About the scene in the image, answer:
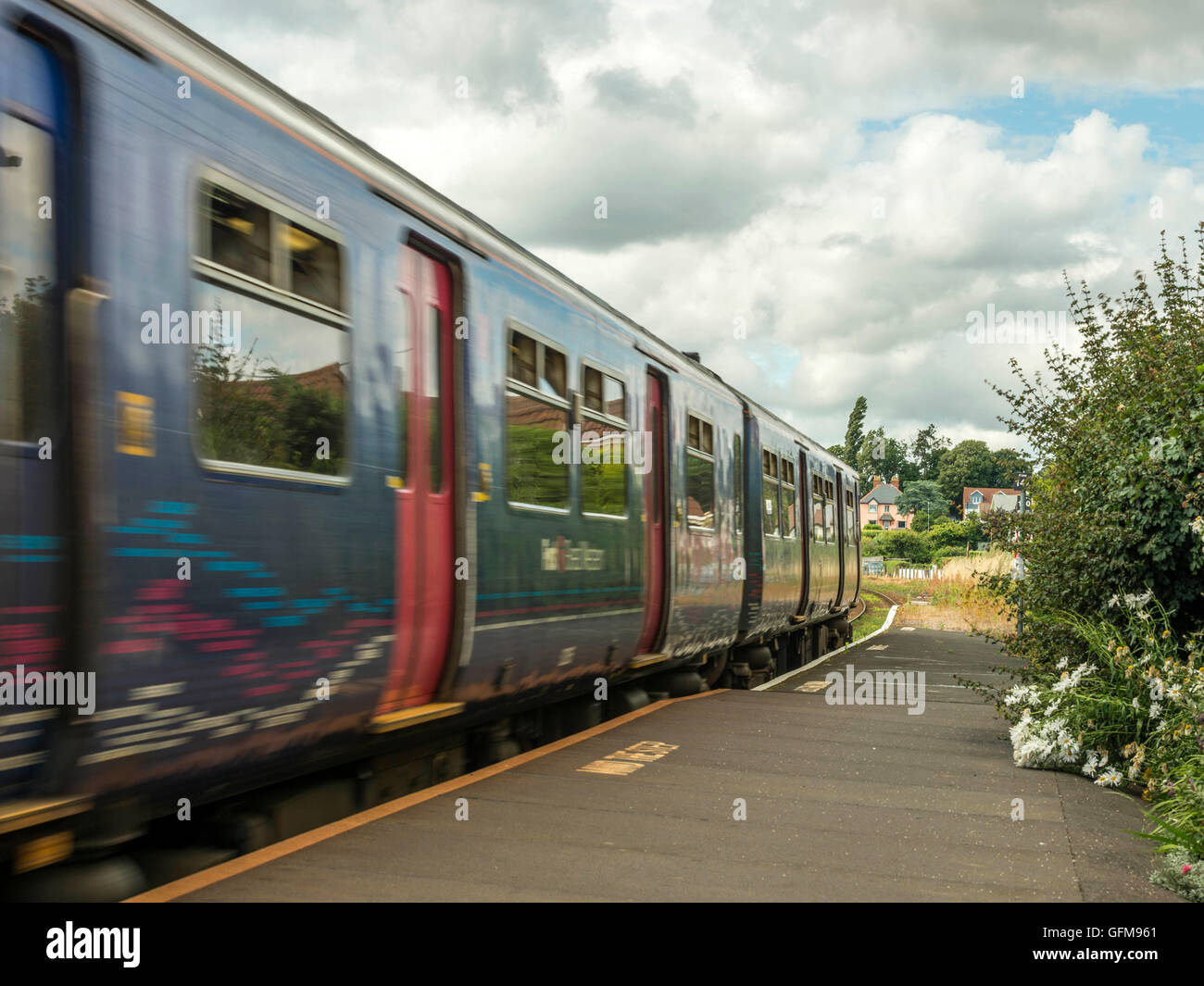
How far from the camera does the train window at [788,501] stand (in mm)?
15969

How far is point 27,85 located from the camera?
3.50m

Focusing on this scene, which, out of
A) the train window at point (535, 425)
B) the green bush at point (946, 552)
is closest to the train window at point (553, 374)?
the train window at point (535, 425)

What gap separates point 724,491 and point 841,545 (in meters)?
10.4

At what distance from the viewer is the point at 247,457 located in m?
4.40

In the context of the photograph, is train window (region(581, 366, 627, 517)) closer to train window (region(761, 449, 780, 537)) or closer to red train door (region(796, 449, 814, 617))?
train window (region(761, 449, 780, 537))

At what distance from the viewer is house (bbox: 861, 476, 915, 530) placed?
130125 mm

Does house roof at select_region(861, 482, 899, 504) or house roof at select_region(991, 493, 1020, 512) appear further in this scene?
house roof at select_region(861, 482, 899, 504)

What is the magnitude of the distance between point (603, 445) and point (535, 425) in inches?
51.3

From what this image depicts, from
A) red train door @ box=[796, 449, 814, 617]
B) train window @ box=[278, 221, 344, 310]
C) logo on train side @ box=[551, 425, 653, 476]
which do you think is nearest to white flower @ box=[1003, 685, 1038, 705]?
logo on train side @ box=[551, 425, 653, 476]

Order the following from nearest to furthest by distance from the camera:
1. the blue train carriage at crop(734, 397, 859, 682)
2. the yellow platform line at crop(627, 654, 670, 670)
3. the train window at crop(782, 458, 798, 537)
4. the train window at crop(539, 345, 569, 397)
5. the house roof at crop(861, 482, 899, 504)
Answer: the train window at crop(539, 345, 569, 397) < the yellow platform line at crop(627, 654, 670, 670) < the blue train carriage at crop(734, 397, 859, 682) < the train window at crop(782, 458, 798, 537) < the house roof at crop(861, 482, 899, 504)

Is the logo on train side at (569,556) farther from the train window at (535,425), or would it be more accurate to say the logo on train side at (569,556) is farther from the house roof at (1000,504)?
the house roof at (1000,504)

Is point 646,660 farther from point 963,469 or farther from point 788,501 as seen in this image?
point 963,469

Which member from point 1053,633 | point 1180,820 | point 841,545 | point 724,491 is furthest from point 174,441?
point 841,545

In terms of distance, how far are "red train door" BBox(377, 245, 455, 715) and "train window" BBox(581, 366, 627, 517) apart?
6.66 feet
